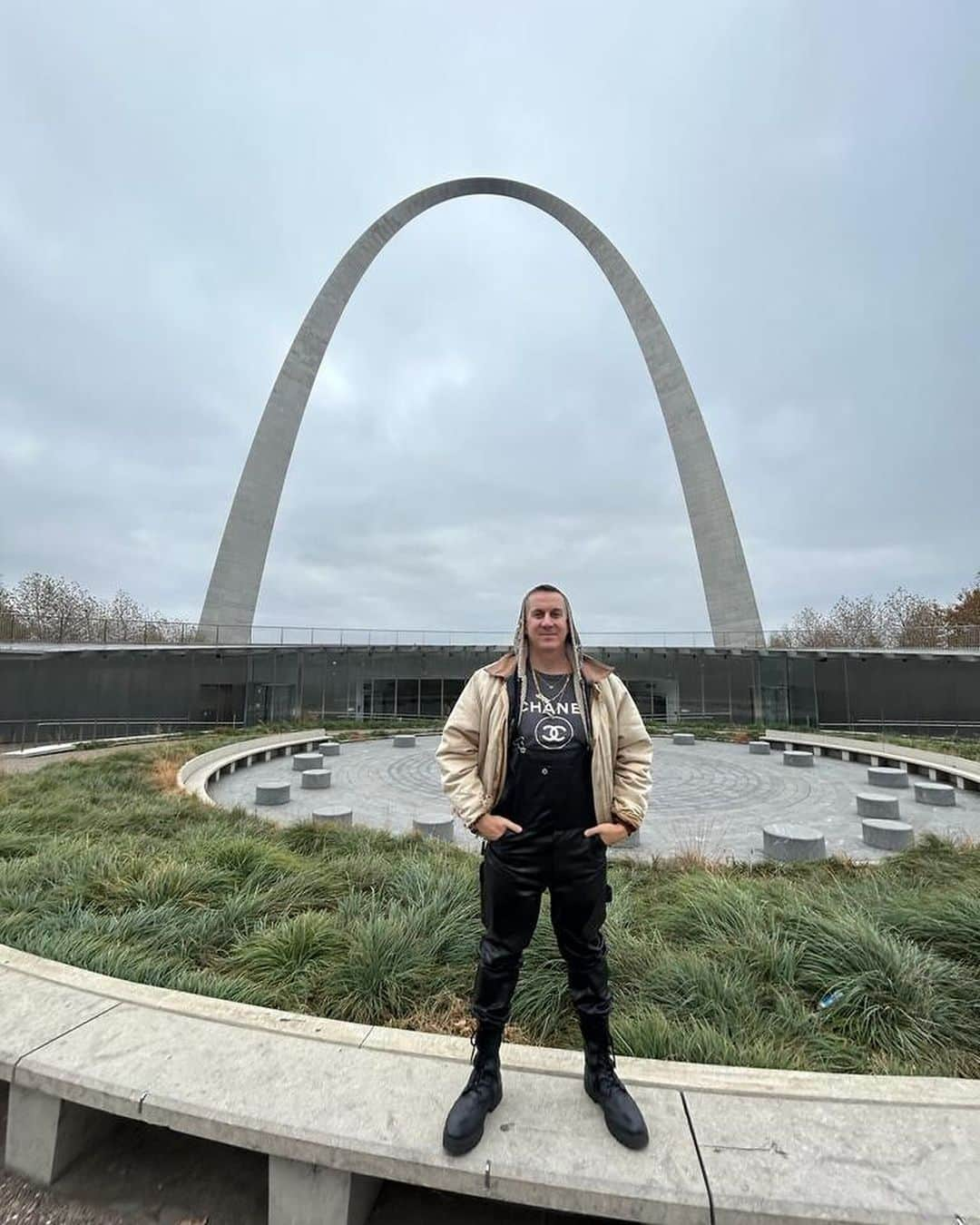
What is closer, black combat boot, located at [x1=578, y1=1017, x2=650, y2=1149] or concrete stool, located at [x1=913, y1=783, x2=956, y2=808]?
black combat boot, located at [x1=578, y1=1017, x2=650, y2=1149]

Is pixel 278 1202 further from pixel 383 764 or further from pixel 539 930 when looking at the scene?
pixel 383 764

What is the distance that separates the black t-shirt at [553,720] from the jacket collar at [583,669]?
0.32ft

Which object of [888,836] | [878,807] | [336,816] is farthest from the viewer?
[878,807]

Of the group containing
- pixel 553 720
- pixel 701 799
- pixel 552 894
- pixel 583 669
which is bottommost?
pixel 701 799

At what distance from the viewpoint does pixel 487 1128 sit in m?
2.21

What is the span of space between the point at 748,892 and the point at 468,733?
386cm

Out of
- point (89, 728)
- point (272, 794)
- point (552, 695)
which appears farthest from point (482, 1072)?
point (89, 728)

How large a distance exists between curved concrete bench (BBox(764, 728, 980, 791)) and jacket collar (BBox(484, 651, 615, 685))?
14777mm

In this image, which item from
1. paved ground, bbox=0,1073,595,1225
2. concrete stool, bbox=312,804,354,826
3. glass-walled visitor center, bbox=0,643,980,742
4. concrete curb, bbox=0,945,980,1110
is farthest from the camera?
glass-walled visitor center, bbox=0,643,980,742

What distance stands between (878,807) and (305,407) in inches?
1541

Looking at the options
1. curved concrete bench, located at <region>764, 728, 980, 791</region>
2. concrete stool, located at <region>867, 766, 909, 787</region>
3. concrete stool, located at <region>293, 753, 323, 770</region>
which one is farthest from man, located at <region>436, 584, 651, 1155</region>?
curved concrete bench, located at <region>764, 728, 980, 791</region>

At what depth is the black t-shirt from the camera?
2496 mm

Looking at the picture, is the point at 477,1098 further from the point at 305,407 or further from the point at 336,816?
the point at 305,407

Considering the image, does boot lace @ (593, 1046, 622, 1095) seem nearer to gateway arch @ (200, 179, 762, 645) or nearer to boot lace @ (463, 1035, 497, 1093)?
boot lace @ (463, 1035, 497, 1093)
